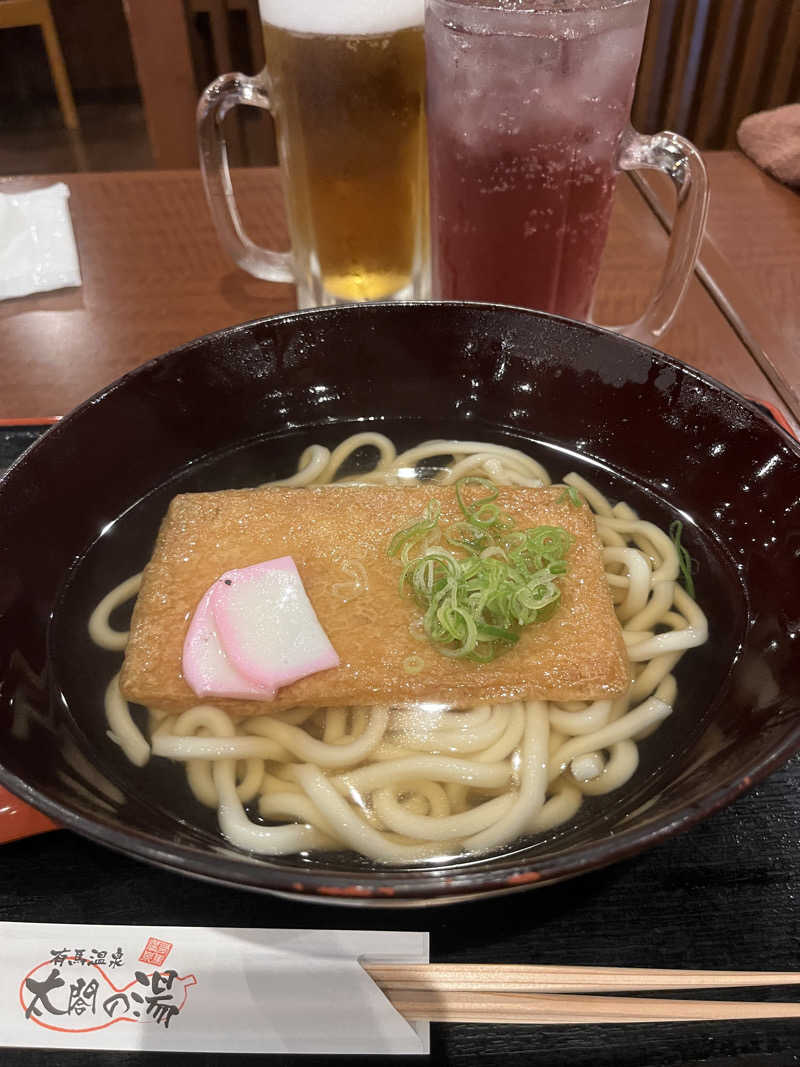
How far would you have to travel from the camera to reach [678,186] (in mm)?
1841

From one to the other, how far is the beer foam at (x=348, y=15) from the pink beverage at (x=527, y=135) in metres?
0.07

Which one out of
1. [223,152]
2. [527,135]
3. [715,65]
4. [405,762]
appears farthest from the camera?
[715,65]

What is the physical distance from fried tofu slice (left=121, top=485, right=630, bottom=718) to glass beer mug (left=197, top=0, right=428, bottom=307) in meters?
0.90

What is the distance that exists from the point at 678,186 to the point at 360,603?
4.20 feet

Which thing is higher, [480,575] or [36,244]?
[480,575]

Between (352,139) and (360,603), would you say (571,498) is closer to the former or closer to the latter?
(360,603)

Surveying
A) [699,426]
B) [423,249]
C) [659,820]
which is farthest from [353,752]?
[423,249]

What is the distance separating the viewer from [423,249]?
2.24 metres

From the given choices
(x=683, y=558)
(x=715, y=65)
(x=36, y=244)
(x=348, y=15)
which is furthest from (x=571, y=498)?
(x=715, y=65)

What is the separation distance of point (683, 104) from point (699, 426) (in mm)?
4049

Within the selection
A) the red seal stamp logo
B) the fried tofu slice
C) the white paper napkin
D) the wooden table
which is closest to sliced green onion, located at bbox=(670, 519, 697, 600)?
the fried tofu slice

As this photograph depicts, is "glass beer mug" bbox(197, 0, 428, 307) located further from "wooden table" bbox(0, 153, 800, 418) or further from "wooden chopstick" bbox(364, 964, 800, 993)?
"wooden chopstick" bbox(364, 964, 800, 993)

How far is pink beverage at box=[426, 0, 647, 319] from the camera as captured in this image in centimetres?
164

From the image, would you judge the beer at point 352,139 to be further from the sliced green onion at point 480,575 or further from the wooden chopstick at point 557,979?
the wooden chopstick at point 557,979
